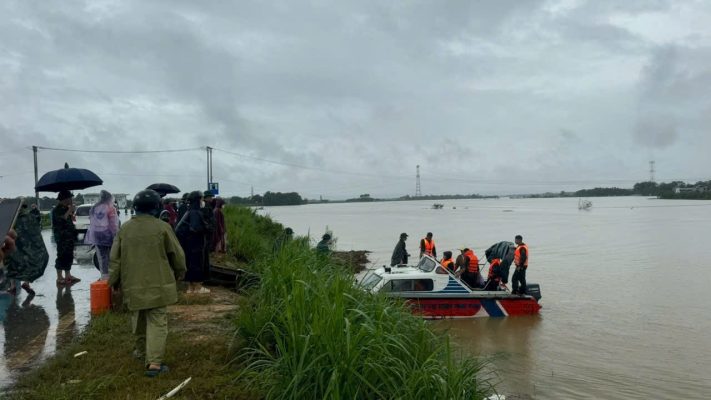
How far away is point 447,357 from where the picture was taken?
15.7 ft

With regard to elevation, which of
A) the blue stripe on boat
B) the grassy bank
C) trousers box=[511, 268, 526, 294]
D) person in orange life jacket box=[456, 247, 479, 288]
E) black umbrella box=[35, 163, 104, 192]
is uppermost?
black umbrella box=[35, 163, 104, 192]

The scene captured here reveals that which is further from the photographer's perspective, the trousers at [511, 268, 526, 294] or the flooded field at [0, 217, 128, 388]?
the trousers at [511, 268, 526, 294]

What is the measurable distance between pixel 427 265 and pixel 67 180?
890cm

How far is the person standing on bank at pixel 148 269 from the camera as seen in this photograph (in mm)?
4855

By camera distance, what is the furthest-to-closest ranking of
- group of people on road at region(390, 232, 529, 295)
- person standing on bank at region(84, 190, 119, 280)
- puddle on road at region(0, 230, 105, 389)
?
group of people on road at region(390, 232, 529, 295), person standing on bank at region(84, 190, 119, 280), puddle on road at region(0, 230, 105, 389)

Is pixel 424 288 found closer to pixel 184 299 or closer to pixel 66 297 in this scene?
pixel 184 299

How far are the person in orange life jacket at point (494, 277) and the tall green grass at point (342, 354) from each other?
9.71 m

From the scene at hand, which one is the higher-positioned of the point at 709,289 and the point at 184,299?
the point at 184,299

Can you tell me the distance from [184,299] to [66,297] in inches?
93.6

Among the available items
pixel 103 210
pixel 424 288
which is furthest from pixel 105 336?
pixel 424 288

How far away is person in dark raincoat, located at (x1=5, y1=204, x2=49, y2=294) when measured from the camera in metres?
7.83

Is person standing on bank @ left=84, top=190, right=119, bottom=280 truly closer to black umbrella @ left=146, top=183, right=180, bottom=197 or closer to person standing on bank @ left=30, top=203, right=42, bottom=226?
person standing on bank @ left=30, top=203, right=42, bottom=226

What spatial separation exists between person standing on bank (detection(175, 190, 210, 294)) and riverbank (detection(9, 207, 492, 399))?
7.39 ft

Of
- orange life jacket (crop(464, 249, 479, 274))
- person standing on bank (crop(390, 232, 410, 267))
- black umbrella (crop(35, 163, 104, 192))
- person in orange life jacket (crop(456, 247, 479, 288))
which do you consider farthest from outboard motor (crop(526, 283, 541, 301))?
black umbrella (crop(35, 163, 104, 192))
